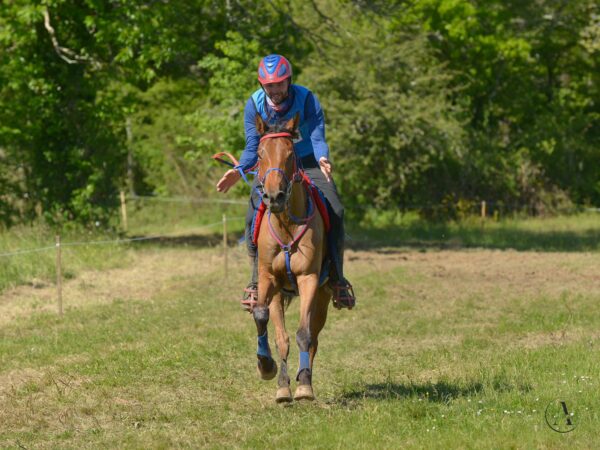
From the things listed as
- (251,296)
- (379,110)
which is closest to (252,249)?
(251,296)

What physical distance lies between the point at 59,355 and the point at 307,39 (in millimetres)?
19118

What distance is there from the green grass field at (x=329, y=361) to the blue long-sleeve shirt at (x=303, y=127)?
2278mm

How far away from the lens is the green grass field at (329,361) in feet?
28.4

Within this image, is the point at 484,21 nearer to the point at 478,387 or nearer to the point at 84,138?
the point at 84,138

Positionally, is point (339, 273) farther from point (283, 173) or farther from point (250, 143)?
point (283, 173)

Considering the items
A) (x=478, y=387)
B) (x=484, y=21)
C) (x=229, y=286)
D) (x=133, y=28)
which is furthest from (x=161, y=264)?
(x=484, y=21)

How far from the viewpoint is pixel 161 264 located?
23453 mm

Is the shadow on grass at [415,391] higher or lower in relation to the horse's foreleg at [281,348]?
lower

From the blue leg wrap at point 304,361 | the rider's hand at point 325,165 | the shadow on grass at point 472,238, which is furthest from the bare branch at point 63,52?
the blue leg wrap at point 304,361

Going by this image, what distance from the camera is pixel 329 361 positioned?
1262cm

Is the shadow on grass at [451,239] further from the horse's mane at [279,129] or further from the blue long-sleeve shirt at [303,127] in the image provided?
the horse's mane at [279,129]

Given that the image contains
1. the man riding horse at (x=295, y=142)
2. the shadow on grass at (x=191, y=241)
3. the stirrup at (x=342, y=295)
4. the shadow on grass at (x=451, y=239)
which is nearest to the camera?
the man riding horse at (x=295, y=142)

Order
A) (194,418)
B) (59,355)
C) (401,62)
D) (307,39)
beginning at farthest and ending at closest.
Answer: (401,62)
(307,39)
(59,355)
(194,418)

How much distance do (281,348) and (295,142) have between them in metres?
2.01
